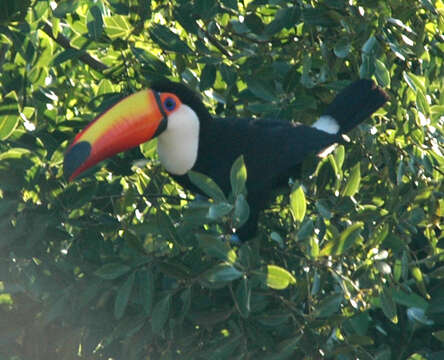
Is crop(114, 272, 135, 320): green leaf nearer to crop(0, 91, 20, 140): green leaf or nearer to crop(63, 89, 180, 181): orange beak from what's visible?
crop(63, 89, 180, 181): orange beak

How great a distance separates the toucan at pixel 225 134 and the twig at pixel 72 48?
31 centimetres

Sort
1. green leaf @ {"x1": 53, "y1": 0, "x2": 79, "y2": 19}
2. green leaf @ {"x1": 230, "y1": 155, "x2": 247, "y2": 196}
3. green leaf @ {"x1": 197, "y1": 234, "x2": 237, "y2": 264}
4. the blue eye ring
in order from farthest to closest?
the blue eye ring, green leaf @ {"x1": 53, "y1": 0, "x2": 79, "y2": 19}, green leaf @ {"x1": 230, "y1": 155, "x2": 247, "y2": 196}, green leaf @ {"x1": 197, "y1": 234, "x2": 237, "y2": 264}

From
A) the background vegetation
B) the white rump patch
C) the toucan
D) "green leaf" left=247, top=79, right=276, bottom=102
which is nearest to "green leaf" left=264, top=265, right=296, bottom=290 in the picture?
the background vegetation

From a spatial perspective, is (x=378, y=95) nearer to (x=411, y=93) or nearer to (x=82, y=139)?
(x=411, y=93)

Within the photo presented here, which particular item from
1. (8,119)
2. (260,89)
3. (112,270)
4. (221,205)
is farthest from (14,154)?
(260,89)

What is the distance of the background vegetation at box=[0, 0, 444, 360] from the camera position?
9.95 feet

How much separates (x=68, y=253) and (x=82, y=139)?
1.42 feet

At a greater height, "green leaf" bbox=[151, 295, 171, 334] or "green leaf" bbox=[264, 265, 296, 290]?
"green leaf" bbox=[264, 265, 296, 290]

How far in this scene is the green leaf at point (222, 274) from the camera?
2782 mm

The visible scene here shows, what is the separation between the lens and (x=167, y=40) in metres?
3.63

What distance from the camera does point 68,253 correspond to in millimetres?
3262

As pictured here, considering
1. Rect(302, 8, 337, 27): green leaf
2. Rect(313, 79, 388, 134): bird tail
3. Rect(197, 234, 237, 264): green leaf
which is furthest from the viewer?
Rect(313, 79, 388, 134): bird tail

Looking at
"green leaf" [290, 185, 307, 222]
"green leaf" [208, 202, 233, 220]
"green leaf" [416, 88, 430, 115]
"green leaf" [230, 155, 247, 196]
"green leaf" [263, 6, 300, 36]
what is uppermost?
"green leaf" [263, 6, 300, 36]

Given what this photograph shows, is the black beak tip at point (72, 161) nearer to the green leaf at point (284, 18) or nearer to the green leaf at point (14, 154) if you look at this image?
the green leaf at point (14, 154)
